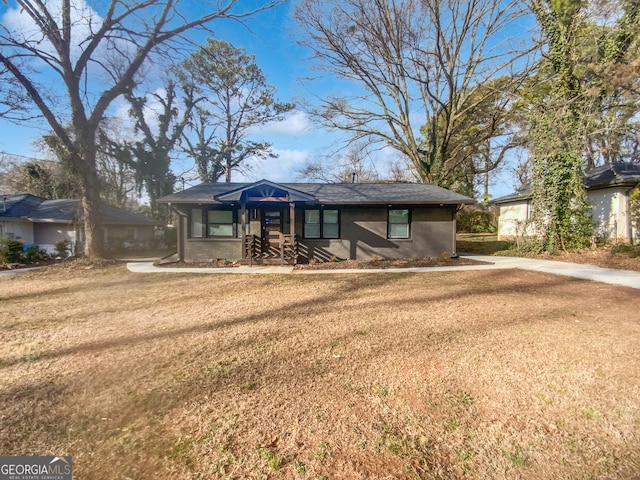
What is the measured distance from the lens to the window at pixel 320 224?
1166cm

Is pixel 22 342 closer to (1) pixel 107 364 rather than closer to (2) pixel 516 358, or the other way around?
(1) pixel 107 364

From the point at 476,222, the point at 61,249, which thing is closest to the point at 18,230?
the point at 61,249

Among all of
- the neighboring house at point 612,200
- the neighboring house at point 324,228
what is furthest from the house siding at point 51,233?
the neighboring house at point 612,200

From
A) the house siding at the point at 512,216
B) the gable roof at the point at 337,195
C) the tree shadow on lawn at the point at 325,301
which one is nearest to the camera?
the tree shadow on lawn at the point at 325,301

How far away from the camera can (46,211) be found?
15.5m

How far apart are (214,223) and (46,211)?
11028 millimetres

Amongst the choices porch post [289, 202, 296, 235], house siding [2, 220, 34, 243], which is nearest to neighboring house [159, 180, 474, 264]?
porch post [289, 202, 296, 235]

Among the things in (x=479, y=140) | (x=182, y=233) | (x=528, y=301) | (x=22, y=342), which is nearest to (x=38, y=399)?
(x=22, y=342)

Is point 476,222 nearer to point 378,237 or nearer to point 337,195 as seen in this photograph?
point 378,237

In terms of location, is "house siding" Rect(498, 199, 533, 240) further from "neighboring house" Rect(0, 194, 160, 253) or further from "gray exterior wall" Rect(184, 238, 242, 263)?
"neighboring house" Rect(0, 194, 160, 253)

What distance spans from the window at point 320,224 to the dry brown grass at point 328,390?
21.0 feet

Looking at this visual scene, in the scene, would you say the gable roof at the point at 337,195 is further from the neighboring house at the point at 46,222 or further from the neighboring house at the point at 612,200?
the neighboring house at the point at 46,222

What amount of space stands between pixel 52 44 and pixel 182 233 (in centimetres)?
802

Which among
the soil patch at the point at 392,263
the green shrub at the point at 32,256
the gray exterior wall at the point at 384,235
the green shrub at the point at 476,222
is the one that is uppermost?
the green shrub at the point at 476,222
